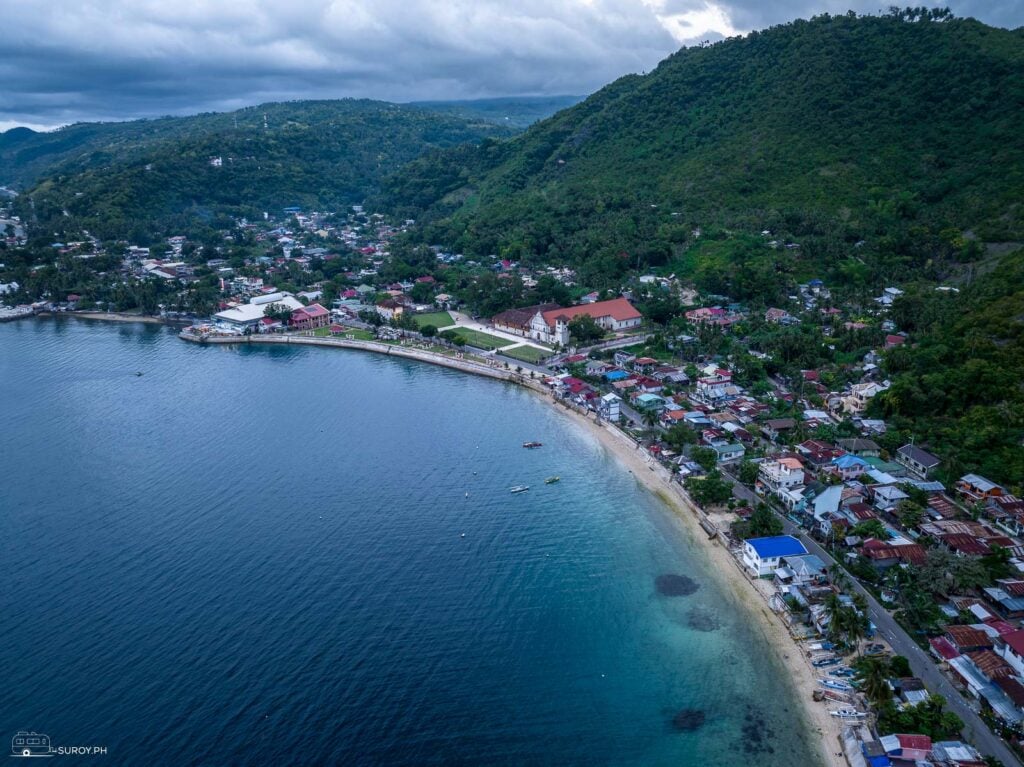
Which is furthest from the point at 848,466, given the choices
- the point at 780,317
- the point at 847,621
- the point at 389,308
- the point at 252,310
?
the point at 252,310

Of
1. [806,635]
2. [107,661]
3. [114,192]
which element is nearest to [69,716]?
[107,661]

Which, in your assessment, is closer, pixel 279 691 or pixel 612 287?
pixel 279 691

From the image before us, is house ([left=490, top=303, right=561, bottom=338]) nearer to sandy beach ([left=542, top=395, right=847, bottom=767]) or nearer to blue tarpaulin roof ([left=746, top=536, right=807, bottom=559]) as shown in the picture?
sandy beach ([left=542, top=395, right=847, bottom=767])

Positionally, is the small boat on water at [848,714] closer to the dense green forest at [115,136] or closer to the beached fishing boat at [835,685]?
the beached fishing boat at [835,685]

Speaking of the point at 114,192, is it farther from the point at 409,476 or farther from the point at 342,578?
the point at 342,578

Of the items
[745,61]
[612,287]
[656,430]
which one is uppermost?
[745,61]

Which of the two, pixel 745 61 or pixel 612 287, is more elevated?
pixel 745 61
